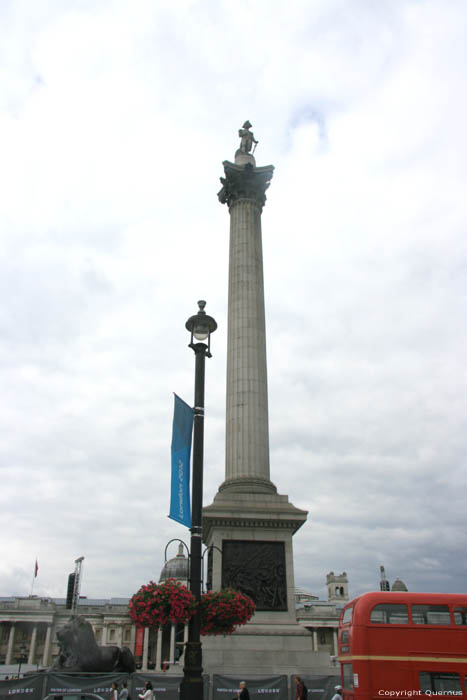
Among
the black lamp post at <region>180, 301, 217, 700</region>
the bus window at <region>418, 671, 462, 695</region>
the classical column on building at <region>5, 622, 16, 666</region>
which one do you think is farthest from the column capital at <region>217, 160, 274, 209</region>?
the classical column on building at <region>5, 622, 16, 666</region>

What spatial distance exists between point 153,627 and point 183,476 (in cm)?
466

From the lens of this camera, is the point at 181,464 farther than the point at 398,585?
No

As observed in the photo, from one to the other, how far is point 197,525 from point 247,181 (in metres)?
28.2

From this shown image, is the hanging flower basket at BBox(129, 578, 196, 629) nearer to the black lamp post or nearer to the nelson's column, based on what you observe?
the black lamp post

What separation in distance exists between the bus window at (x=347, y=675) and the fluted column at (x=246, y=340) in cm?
1243

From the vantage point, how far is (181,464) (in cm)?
1484

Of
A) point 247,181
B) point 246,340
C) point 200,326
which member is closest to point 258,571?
point 246,340

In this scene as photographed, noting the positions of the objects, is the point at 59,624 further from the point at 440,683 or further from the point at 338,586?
the point at 440,683

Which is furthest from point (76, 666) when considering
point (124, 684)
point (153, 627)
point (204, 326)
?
point (204, 326)

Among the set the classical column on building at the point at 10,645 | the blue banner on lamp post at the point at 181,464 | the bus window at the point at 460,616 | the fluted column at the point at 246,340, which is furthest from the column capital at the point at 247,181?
the classical column on building at the point at 10,645

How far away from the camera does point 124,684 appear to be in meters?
19.5

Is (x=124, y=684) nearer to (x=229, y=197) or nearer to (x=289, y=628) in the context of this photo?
(x=289, y=628)

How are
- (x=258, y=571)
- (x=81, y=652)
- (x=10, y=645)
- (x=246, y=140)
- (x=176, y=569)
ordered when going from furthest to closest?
(x=176, y=569), (x=10, y=645), (x=246, y=140), (x=258, y=571), (x=81, y=652)

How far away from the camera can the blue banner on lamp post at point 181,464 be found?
1438 centimetres
